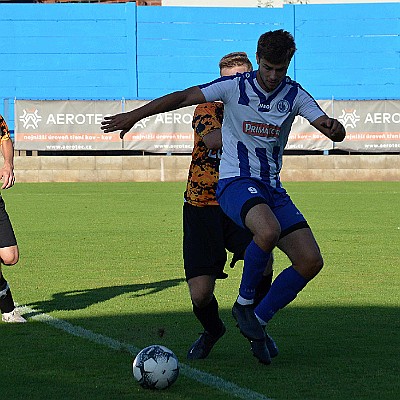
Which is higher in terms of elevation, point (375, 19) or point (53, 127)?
point (375, 19)

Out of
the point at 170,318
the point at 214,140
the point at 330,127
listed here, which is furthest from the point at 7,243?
the point at 330,127

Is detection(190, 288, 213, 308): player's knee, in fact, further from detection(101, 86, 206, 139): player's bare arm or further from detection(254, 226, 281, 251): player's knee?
detection(101, 86, 206, 139): player's bare arm

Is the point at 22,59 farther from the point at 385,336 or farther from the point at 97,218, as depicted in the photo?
the point at 385,336

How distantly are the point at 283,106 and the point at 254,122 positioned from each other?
0.21 meters

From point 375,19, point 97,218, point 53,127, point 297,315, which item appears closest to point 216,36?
point 375,19

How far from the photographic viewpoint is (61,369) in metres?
6.39

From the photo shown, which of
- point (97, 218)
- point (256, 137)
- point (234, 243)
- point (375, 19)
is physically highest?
point (375, 19)

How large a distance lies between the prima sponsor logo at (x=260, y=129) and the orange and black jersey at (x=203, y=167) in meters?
0.35

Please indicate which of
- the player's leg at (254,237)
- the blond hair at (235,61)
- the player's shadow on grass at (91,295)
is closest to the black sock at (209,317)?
the player's leg at (254,237)

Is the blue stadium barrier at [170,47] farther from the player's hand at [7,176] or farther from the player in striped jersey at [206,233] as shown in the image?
the player in striped jersey at [206,233]

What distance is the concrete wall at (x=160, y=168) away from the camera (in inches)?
1256

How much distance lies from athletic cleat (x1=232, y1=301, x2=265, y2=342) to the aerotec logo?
25.9m

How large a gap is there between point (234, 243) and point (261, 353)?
3.01ft

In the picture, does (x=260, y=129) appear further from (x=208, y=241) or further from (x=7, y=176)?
(x=7, y=176)
